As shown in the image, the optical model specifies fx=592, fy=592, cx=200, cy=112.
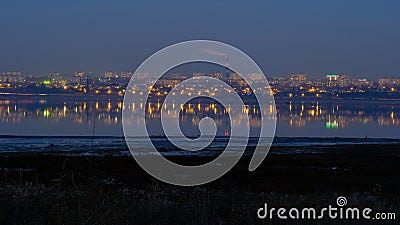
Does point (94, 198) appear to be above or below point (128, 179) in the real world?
above

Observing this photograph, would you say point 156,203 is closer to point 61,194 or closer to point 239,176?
point 61,194

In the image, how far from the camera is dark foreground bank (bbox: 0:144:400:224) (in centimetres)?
700

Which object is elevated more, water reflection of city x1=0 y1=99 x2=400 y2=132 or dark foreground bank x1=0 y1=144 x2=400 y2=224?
water reflection of city x1=0 y1=99 x2=400 y2=132

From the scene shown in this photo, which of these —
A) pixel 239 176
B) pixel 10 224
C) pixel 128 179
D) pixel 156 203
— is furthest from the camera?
pixel 239 176

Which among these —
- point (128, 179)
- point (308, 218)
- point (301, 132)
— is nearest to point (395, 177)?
point (128, 179)

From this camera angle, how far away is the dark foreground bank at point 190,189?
23.0ft

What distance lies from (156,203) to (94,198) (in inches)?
35.8

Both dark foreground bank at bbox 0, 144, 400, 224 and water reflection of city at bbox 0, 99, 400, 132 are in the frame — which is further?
water reflection of city at bbox 0, 99, 400, 132

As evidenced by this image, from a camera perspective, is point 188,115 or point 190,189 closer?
point 190,189

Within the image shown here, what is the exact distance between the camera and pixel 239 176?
21031 mm

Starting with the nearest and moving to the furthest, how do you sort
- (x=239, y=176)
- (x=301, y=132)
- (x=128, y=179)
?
1. (x=128, y=179)
2. (x=239, y=176)
3. (x=301, y=132)

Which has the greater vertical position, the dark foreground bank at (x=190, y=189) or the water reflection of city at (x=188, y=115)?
the water reflection of city at (x=188, y=115)

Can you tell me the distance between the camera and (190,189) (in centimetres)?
1491

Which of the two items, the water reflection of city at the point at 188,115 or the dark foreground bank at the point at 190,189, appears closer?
the dark foreground bank at the point at 190,189
